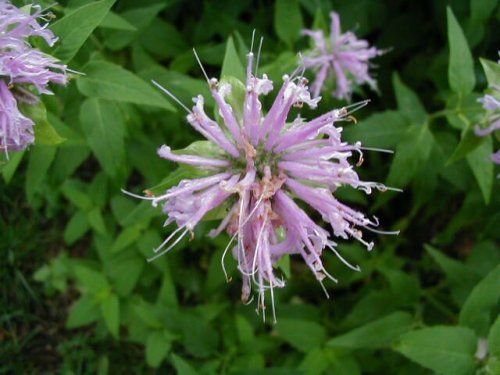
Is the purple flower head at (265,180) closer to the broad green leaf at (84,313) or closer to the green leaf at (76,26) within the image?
the green leaf at (76,26)

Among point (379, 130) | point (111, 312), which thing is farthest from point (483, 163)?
point (111, 312)

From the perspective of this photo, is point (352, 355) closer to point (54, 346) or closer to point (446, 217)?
point (446, 217)

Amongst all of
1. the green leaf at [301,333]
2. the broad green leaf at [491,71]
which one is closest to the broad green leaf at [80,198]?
the green leaf at [301,333]

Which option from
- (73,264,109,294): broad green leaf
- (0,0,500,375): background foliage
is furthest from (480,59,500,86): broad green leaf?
(73,264,109,294): broad green leaf

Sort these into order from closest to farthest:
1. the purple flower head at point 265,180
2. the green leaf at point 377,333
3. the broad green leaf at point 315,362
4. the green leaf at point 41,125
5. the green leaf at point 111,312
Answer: the purple flower head at point 265,180 → the green leaf at point 41,125 → the green leaf at point 377,333 → the broad green leaf at point 315,362 → the green leaf at point 111,312

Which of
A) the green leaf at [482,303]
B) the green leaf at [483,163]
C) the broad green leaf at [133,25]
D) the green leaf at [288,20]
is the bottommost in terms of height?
the green leaf at [482,303]

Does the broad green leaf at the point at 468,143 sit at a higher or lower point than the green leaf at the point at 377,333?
higher

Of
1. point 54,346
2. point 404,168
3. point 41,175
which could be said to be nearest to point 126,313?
point 54,346
